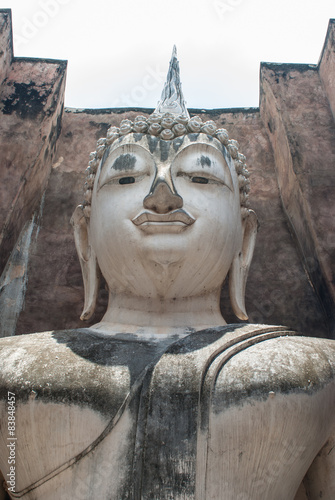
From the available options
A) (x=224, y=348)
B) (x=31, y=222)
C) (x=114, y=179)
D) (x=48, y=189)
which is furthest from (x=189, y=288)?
(x=48, y=189)

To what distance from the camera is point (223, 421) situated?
7.29 ft

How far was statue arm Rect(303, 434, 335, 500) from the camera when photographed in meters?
2.42

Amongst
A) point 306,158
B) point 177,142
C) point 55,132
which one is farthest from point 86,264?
point 306,158

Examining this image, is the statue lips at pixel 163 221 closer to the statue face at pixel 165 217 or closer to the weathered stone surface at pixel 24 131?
the statue face at pixel 165 217

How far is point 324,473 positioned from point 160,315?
1.31 meters

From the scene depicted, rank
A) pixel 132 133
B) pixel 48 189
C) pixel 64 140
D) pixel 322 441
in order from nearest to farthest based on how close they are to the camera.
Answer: pixel 322 441 → pixel 132 133 → pixel 48 189 → pixel 64 140

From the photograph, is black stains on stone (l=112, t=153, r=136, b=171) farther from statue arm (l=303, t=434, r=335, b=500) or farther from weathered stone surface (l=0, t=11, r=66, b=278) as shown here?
statue arm (l=303, t=434, r=335, b=500)

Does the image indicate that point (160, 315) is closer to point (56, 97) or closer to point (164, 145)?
point (164, 145)

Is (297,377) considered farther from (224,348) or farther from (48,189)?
(48,189)

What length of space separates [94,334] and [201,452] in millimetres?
990

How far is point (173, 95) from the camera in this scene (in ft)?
14.3

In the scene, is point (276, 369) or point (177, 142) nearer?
point (276, 369)

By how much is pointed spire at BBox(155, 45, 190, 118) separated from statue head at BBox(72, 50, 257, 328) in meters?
0.69

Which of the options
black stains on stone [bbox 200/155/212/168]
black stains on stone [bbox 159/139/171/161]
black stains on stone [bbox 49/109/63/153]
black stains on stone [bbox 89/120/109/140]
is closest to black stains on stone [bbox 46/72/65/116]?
black stains on stone [bbox 49/109/63/153]
